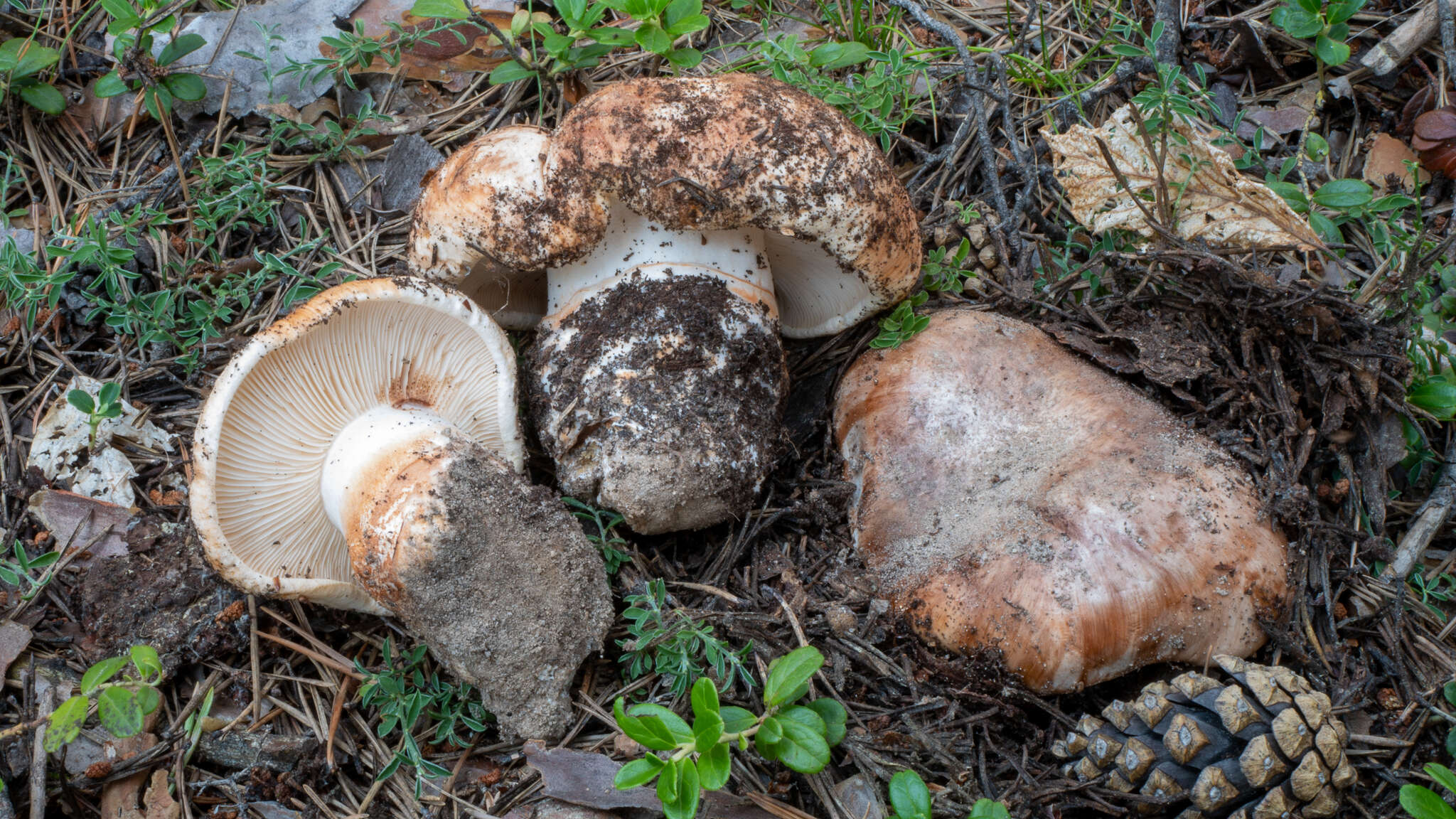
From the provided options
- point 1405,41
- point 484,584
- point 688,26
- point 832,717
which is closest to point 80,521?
point 484,584

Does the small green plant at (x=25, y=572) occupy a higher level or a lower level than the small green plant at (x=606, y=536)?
higher

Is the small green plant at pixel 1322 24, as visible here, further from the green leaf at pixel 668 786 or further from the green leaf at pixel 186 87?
the green leaf at pixel 186 87

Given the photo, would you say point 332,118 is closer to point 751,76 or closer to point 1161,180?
point 751,76

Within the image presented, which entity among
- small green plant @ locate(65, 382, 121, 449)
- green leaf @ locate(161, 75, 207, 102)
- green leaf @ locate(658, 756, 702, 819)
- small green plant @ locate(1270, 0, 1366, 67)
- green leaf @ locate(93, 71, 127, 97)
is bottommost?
green leaf @ locate(658, 756, 702, 819)

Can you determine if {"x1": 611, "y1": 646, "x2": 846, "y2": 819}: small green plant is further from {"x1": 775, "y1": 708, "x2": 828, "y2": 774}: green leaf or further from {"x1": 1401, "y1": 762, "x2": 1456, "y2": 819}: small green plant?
{"x1": 1401, "y1": 762, "x2": 1456, "y2": 819}: small green plant

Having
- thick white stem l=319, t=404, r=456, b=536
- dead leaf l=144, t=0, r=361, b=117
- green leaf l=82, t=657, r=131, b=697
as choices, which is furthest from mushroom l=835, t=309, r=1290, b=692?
dead leaf l=144, t=0, r=361, b=117

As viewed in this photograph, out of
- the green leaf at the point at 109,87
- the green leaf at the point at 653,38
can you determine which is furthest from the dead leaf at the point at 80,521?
the green leaf at the point at 653,38
